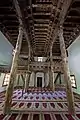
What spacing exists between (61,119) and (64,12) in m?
4.22

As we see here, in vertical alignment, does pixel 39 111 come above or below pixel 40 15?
below

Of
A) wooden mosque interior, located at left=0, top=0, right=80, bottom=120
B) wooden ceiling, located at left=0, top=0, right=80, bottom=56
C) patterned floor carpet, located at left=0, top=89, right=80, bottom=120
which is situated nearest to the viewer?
patterned floor carpet, located at left=0, top=89, right=80, bottom=120

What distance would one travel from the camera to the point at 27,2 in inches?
179

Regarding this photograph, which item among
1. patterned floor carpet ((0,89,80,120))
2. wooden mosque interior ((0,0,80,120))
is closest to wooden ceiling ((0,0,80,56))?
wooden mosque interior ((0,0,80,120))

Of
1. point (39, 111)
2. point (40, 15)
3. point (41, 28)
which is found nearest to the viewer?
point (39, 111)

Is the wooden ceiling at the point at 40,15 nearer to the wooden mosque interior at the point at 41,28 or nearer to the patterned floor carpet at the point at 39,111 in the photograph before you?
the wooden mosque interior at the point at 41,28

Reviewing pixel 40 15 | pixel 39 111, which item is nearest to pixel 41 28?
pixel 40 15

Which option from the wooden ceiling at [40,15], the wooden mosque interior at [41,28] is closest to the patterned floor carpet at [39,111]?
the wooden mosque interior at [41,28]

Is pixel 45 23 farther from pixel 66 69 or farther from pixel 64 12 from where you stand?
pixel 66 69

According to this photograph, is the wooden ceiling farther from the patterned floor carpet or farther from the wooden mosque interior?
the patterned floor carpet

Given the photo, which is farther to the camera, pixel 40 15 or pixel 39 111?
pixel 40 15

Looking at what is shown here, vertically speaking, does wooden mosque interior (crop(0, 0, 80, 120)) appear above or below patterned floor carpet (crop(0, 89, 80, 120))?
above

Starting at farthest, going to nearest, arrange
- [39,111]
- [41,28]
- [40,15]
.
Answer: [41,28] → [40,15] → [39,111]

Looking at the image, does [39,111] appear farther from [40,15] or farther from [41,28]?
[41,28]
